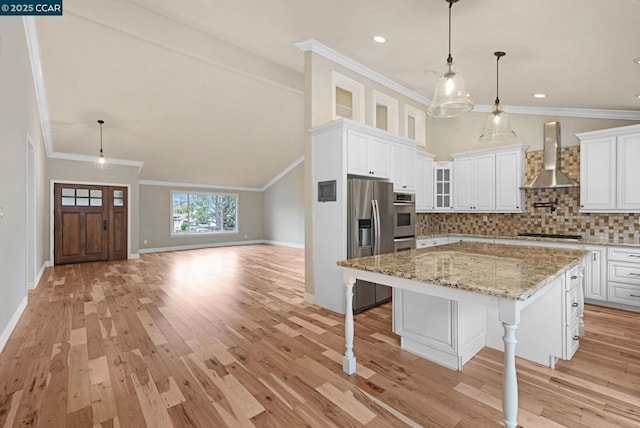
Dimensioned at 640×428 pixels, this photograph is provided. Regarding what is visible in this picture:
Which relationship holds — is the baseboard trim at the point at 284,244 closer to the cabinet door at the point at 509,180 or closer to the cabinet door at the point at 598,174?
the cabinet door at the point at 509,180

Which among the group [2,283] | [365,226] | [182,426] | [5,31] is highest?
[5,31]

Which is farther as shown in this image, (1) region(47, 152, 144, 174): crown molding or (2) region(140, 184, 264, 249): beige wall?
(2) region(140, 184, 264, 249): beige wall

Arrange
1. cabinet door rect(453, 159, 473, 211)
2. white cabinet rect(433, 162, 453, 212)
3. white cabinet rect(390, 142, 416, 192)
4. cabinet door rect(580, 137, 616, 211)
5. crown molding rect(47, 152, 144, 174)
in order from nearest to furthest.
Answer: cabinet door rect(580, 137, 616, 211) < white cabinet rect(390, 142, 416, 192) < cabinet door rect(453, 159, 473, 211) < white cabinet rect(433, 162, 453, 212) < crown molding rect(47, 152, 144, 174)

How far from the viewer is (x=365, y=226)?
145 inches

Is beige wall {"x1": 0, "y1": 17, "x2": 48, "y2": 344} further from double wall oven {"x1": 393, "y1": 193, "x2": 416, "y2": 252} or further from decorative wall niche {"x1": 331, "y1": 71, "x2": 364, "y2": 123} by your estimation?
double wall oven {"x1": 393, "y1": 193, "x2": 416, "y2": 252}

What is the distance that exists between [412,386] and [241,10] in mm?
3892

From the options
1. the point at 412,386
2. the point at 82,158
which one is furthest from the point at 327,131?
the point at 82,158

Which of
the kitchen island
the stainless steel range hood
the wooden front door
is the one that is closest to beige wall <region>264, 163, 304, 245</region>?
the wooden front door

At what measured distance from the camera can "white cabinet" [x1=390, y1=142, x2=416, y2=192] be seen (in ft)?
13.9

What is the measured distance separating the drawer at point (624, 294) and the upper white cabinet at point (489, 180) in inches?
60.0

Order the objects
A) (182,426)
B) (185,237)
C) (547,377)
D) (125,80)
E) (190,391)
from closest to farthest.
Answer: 1. (182,426)
2. (190,391)
3. (547,377)
4. (125,80)
5. (185,237)

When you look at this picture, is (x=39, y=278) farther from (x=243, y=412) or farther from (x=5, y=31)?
(x=243, y=412)

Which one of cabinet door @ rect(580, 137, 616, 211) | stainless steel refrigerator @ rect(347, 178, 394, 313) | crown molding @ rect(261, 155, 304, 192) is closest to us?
stainless steel refrigerator @ rect(347, 178, 394, 313)

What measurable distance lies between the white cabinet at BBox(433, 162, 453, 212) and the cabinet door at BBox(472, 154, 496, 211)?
1.39 ft
